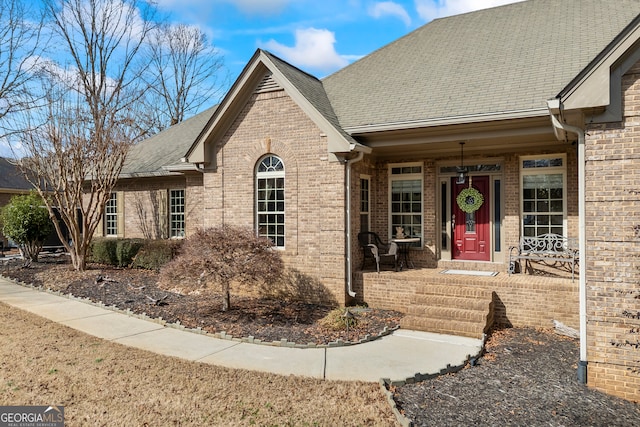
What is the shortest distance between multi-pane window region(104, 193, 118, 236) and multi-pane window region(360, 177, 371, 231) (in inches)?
428

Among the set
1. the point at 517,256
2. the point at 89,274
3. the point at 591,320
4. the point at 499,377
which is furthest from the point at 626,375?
the point at 89,274

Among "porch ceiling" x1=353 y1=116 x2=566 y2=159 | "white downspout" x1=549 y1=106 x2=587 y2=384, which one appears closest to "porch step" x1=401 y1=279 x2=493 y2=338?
"white downspout" x1=549 y1=106 x2=587 y2=384

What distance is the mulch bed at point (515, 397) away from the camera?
4512 millimetres

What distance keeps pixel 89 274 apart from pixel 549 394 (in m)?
12.5

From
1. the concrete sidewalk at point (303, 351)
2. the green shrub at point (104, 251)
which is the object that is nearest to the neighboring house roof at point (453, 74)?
the green shrub at point (104, 251)

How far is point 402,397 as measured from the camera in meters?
4.95

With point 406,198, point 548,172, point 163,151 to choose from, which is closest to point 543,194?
point 548,172

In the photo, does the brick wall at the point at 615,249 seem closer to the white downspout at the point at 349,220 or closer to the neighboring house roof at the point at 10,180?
the white downspout at the point at 349,220

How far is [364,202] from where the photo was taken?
34.7 ft

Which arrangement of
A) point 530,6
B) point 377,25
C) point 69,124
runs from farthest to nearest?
1. point 377,25
2. point 69,124
3. point 530,6

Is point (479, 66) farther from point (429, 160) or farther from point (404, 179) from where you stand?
point (404, 179)

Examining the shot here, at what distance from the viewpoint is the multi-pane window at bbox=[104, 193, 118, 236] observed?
1630cm

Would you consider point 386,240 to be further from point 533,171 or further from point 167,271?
point 167,271

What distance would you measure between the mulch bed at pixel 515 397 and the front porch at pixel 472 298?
4.04 ft
